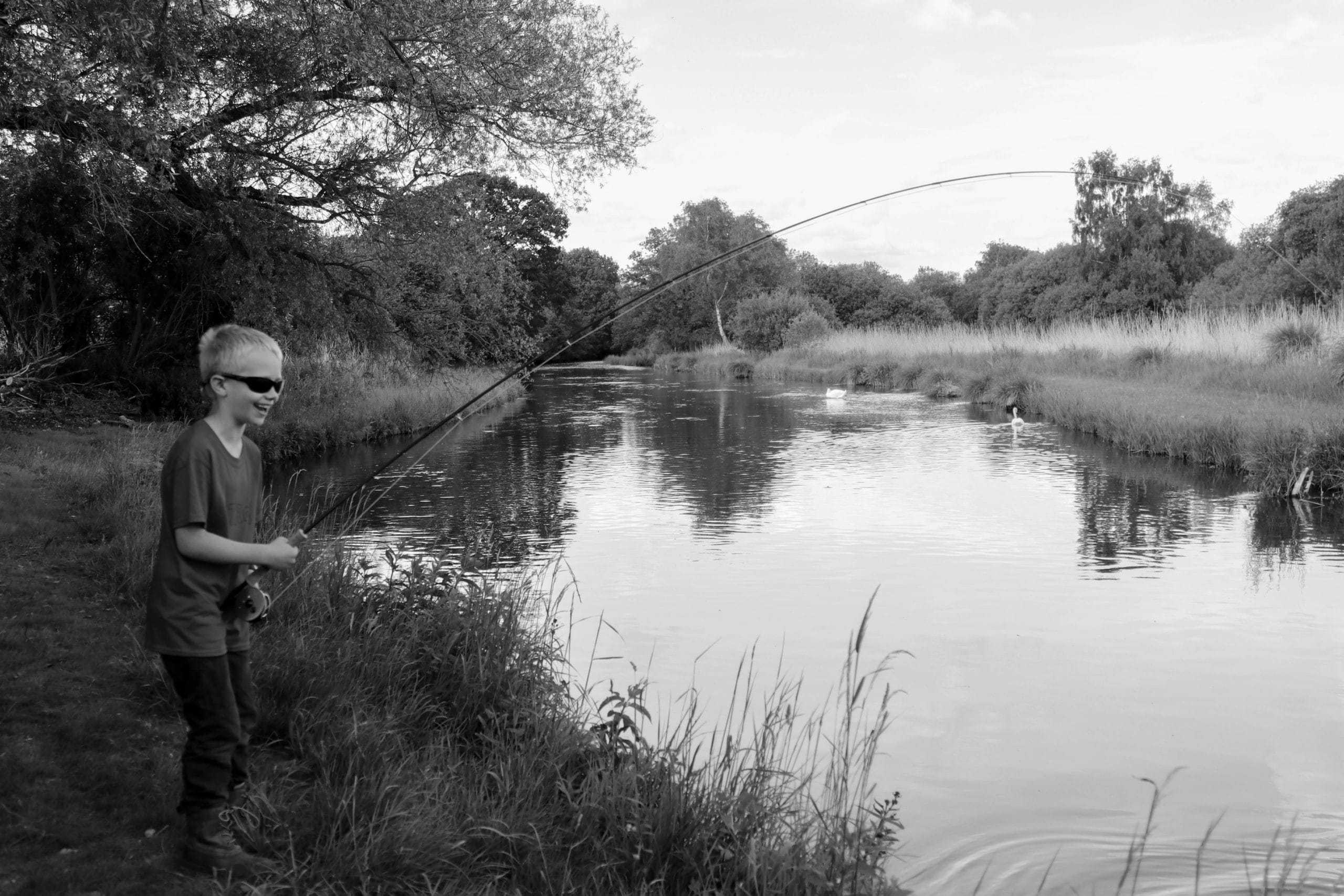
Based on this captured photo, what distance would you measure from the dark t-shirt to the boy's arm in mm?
25

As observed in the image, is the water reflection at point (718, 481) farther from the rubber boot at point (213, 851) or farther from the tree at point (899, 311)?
the tree at point (899, 311)

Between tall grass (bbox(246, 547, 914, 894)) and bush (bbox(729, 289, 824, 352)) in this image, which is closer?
tall grass (bbox(246, 547, 914, 894))

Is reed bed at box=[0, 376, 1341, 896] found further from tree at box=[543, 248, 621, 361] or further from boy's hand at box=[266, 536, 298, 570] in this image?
tree at box=[543, 248, 621, 361]

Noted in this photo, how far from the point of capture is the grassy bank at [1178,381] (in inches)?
512

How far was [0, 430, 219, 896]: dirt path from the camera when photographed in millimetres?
3148

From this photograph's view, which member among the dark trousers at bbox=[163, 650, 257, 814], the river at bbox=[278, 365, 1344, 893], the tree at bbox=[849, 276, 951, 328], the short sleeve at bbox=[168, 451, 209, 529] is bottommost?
the river at bbox=[278, 365, 1344, 893]

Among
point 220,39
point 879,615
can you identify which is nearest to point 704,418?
point 220,39

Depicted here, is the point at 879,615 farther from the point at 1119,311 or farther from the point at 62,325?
the point at 1119,311

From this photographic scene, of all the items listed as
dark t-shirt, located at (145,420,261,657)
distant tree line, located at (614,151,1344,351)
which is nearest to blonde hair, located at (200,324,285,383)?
dark t-shirt, located at (145,420,261,657)

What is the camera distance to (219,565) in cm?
326

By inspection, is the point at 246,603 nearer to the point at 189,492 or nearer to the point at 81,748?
the point at 189,492

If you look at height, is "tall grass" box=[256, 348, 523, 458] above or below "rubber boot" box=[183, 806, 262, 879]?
above

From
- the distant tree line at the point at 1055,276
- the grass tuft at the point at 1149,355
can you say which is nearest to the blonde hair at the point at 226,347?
the distant tree line at the point at 1055,276

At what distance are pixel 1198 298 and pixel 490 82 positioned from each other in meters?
34.2
